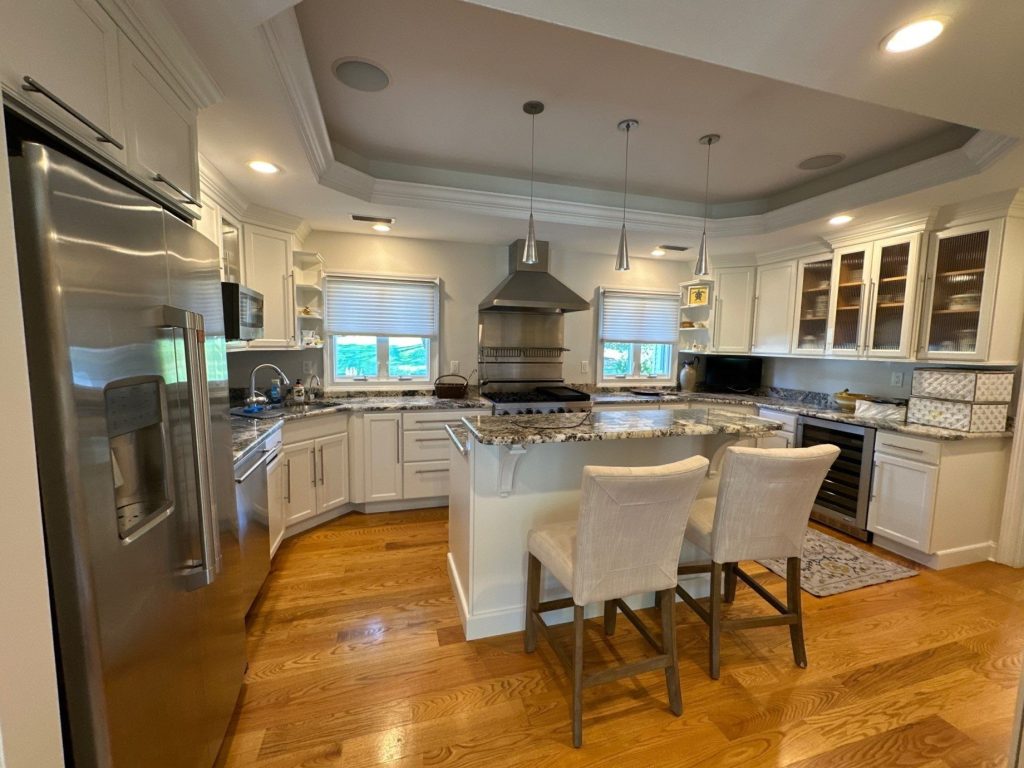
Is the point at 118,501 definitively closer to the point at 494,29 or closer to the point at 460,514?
the point at 460,514

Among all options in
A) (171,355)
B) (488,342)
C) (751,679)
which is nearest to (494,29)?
(171,355)

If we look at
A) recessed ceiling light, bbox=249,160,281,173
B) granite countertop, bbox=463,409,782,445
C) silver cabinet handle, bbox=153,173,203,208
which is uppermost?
recessed ceiling light, bbox=249,160,281,173

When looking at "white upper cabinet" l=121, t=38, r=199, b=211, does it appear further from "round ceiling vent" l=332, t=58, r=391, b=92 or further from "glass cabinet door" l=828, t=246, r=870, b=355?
"glass cabinet door" l=828, t=246, r=870, b=355

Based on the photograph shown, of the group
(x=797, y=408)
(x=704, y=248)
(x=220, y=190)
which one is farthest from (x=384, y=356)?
(x=797, y=408)

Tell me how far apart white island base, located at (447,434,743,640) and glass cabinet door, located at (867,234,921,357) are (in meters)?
2.19

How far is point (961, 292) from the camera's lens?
9.54ft

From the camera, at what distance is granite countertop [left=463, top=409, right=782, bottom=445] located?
1703mm

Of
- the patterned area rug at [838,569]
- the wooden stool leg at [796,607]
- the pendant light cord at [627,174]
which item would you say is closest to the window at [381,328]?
the pendant light cord at [627,174]

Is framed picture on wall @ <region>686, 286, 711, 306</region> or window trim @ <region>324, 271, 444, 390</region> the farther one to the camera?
framed picture on wall @ <region>686, 286, 711, 306</region>

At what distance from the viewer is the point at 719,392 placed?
15.8 ft

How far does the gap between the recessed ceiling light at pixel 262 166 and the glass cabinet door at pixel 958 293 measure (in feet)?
14.8

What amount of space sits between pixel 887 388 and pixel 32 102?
5.08 metres

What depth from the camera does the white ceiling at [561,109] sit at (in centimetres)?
179

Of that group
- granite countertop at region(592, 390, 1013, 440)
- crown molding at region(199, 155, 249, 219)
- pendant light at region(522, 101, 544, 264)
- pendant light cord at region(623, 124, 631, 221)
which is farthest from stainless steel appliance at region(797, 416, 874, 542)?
crown molding at region(199, 155, 249, 219)
